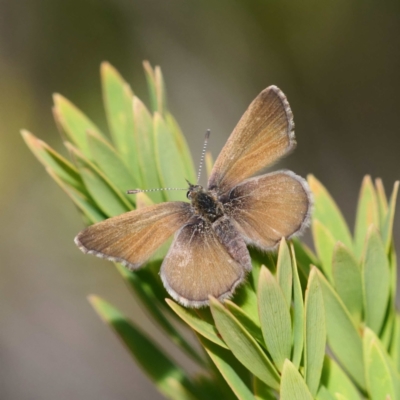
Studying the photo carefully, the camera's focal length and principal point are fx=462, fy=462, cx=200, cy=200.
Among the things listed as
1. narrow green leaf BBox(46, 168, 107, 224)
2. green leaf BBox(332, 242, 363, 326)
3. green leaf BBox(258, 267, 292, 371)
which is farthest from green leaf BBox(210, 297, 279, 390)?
narrow green leaf BBox(46, 168, 107, 224)

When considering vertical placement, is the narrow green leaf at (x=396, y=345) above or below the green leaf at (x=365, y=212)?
below

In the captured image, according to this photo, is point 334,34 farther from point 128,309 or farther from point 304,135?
point 128,309

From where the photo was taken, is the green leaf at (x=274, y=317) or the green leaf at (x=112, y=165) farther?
the green leaf at (x=112, y=165)

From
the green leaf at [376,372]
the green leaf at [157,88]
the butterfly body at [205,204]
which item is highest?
the green leaf at [157,88]

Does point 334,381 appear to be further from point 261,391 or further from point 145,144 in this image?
point 145,144

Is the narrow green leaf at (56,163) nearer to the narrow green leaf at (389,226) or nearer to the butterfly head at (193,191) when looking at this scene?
the butterfly head at (193,191)

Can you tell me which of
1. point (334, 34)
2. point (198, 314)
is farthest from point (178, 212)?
point (334, 34)

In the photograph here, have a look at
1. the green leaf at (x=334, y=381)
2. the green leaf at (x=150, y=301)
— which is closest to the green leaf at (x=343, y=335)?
the green leaf at (x=334, y=381)
